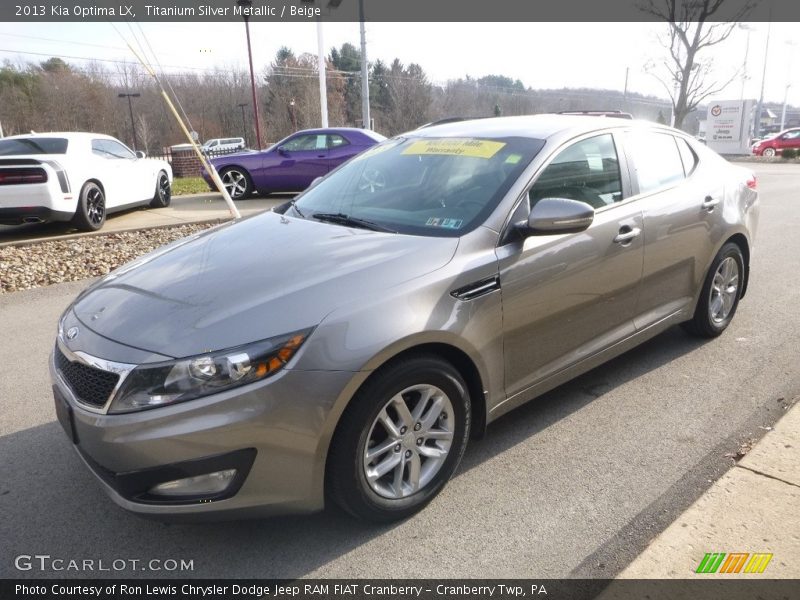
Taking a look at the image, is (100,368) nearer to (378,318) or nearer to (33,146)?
(378,318)

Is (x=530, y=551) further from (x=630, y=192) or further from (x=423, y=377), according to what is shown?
(x=630, y=192)

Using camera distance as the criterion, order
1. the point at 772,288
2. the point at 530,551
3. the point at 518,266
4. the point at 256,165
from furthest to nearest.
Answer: the point at 256,165 → the point at 772,288 → the point at 518,266 → the point at 530,551

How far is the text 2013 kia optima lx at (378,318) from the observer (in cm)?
221

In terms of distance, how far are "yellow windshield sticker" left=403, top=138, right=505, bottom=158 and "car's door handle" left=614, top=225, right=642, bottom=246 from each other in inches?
32.8

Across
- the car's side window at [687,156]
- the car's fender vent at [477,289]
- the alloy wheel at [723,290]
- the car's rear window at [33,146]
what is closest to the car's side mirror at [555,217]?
the car's fender vent at [477,289]

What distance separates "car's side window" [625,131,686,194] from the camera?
3.85 m

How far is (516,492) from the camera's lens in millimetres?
2873

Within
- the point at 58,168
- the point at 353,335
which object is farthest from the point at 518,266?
the point at 58,168

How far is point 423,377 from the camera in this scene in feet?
8.41

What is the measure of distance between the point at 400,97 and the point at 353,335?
2663 inches

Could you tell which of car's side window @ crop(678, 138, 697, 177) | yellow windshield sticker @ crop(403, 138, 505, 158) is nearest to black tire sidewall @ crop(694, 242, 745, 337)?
car's side window @ crop(678, 138, 697, 177)

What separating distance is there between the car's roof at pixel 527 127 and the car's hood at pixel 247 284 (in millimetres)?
1067

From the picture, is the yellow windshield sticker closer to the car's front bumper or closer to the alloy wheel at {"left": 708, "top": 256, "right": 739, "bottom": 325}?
the car's front bumper

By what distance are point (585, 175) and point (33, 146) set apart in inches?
338
